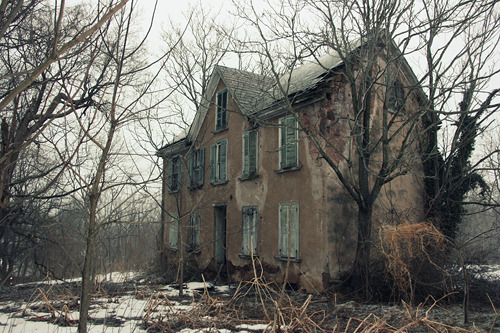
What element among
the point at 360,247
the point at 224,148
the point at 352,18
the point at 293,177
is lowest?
the point at 360,247

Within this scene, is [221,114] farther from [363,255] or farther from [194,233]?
[363,255]

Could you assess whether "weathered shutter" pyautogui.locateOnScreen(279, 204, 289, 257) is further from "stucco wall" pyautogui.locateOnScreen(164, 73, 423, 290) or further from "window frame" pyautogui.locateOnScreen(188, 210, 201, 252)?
"window frame" pyautogui.locateOnScreen(188, 210, 201, 252)

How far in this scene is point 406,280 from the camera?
8.57 meters

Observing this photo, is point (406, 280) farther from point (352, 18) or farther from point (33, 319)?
point (33, 319)

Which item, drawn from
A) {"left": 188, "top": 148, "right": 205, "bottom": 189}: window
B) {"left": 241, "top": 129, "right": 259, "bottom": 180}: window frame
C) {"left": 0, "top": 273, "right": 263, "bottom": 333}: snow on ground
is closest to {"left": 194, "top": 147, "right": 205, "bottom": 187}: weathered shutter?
{"left": 188, "top": 148, "right": 205, "bottom": 189}: window

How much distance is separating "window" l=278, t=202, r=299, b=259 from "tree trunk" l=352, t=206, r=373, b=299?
1739mm

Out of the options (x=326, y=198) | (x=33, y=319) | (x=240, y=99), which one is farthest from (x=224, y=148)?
(x=33, y=319)

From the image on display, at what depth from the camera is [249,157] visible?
13117 millimetres

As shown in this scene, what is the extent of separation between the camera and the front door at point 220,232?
14.4 meters

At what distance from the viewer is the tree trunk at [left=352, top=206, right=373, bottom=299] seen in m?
9.30

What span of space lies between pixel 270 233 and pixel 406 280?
13.8ft

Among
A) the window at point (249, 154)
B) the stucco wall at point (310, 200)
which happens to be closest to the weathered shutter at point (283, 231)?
the stucco wall at point (310, 200)

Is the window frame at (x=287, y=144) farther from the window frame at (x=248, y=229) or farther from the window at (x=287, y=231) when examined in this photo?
the window frame at (x=248, y=229)

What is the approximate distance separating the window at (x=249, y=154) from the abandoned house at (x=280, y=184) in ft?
0.10
